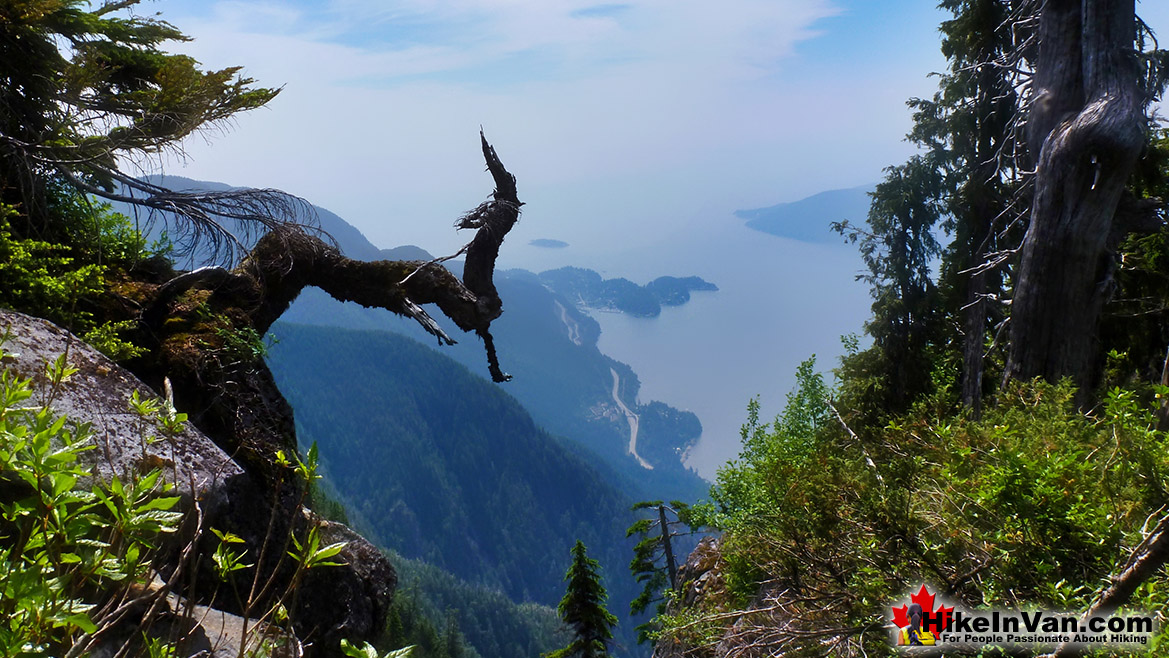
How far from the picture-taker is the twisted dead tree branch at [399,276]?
8.25 meters

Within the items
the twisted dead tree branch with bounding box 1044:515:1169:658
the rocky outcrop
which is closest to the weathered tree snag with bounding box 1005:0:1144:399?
the twisted dead tree branch with bounding box 1044:515:1169:658

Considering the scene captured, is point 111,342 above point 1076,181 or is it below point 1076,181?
below

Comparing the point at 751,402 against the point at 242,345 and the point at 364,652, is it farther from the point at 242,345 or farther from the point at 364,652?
the point at 364,652

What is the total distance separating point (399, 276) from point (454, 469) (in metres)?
192

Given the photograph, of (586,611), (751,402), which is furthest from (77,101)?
(586,611)

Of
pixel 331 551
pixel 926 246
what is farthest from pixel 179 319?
pixel 926 246

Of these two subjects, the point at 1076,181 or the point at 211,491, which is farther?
the point at 1076,181

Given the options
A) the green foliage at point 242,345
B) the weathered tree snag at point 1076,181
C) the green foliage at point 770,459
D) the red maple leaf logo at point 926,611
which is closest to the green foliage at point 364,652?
the red maple leaf logo at point 926,611

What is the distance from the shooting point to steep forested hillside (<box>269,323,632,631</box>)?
177875 millimetres

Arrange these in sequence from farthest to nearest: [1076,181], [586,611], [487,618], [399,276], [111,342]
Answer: [487,618], [586,611], [399,276], [1076,181], [111,342]

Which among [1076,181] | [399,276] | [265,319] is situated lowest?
[265,319]

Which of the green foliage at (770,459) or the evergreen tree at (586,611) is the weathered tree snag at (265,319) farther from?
the evergreen tree at (586,611)

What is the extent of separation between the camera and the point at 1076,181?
768cm

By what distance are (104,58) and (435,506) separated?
619 feet
